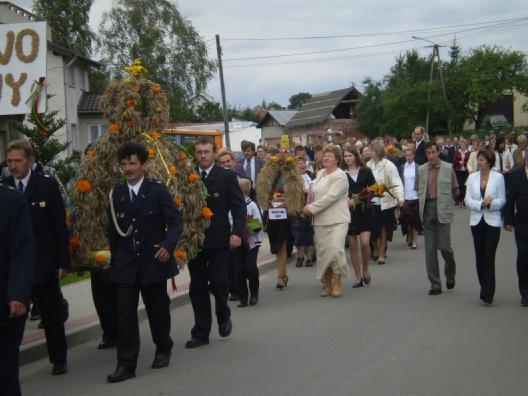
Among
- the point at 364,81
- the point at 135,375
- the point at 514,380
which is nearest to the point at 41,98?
the point at 135,375

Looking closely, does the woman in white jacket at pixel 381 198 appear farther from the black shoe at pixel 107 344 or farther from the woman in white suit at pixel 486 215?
the black shoe at pixel 107 344

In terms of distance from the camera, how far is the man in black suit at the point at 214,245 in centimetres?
775

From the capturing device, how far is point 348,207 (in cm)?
1062

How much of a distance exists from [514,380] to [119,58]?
49275 mm

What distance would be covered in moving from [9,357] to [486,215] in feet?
20.7

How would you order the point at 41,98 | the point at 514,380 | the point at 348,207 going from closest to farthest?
the point at 514,380, the point at 41,98, the point at 348,207

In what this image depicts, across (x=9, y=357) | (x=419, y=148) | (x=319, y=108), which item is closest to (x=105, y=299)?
(x=9, y=357)

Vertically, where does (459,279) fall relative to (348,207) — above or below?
below

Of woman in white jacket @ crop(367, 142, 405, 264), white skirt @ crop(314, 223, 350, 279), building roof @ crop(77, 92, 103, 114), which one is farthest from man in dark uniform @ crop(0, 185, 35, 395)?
building roof @ crop(77, 92, 103, 114)

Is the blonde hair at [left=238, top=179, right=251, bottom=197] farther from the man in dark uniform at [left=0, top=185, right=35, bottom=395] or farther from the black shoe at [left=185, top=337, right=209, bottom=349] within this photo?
the man in dark uniform at [left=0, top=185, right=35, bottom=395]

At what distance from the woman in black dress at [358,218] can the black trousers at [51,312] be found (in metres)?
5.18

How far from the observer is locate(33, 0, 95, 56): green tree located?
50.7 m

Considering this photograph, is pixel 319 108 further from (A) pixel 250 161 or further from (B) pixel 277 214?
(B) pixel 277 214

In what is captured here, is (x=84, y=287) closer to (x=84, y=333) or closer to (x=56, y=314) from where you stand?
(x=84, y=333)
